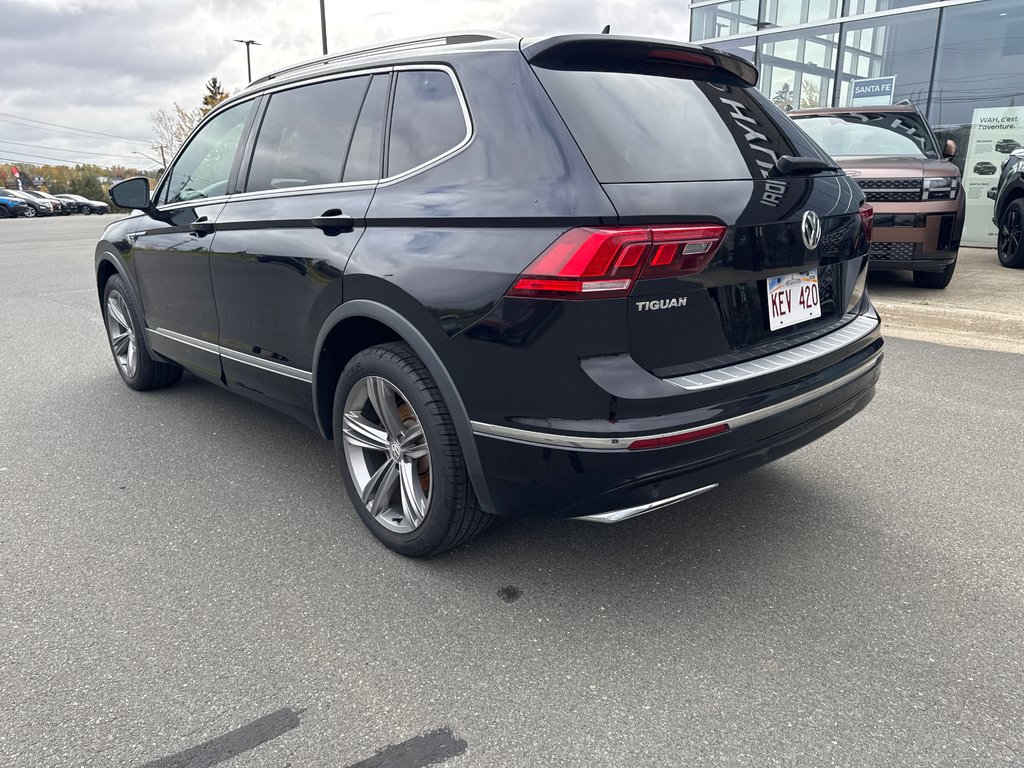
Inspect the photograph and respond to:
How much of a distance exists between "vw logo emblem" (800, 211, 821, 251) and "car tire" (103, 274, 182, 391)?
143 inches

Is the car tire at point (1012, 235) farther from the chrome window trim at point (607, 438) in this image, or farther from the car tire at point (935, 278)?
the chrome window trim at point (607, 438)

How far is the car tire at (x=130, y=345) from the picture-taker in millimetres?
4770

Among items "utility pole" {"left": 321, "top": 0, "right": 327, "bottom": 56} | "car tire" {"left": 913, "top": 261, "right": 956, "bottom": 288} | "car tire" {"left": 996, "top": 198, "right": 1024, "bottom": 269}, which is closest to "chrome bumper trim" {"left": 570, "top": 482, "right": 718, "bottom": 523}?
"car tire" {"left": 913, "top": 261, "right": 956, "bottom": 288}

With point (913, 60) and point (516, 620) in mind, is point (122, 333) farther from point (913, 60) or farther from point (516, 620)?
point (913, 60)

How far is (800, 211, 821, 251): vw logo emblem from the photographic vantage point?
2619 mm

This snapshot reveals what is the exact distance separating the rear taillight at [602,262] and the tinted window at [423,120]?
25.5 inches

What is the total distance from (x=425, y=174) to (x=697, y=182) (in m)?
0.89

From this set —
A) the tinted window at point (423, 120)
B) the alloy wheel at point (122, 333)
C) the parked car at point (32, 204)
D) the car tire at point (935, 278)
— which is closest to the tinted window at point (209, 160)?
the alloy wheel at point (122, 333)

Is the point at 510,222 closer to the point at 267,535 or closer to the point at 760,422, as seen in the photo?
the point at 760,422

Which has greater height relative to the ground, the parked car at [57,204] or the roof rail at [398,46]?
the roof rail at [398,46]

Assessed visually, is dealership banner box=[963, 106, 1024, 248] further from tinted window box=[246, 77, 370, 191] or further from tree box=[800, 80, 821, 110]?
tinted window box=[246, 77, 370, 191]

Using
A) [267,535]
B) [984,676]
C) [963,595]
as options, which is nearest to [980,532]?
[963,595]

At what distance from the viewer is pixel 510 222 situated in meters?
2.31

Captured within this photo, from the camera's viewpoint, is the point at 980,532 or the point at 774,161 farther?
the point at 980,532
